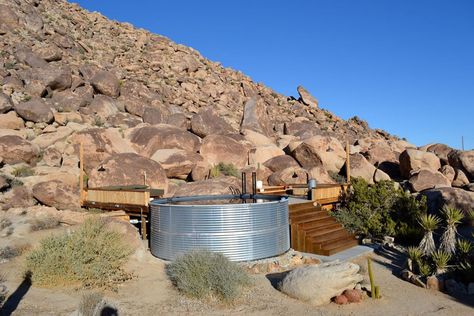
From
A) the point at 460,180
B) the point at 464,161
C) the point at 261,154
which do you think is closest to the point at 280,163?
the point at 261,154

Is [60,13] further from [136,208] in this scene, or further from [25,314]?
[25,314]

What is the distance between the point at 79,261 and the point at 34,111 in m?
19.6

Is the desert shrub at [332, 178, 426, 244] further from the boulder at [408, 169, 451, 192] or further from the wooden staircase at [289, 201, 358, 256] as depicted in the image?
the boulder at [408, 169, 451, 192]

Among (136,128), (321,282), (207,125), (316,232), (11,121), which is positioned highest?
(207,125)

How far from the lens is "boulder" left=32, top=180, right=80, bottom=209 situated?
16.8 m

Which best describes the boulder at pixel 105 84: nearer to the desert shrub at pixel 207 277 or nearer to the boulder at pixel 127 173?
the boulder at pixel 127 173

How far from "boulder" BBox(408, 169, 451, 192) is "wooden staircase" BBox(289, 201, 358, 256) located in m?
9.17

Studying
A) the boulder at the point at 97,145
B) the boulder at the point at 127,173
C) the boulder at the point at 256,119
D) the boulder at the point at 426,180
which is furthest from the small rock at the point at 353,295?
the boulder at the point at 256,119

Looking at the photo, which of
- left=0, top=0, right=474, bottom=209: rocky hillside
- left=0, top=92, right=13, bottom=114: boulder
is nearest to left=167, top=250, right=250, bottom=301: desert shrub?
left=0, top=0, right=474, bottom=209: rocky hillside

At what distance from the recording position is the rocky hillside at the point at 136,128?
18922 millimetres

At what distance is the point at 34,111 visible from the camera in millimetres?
25922

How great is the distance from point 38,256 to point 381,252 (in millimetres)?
10245

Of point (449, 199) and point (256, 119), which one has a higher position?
point (256, 119)

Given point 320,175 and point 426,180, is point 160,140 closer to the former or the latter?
point 320,175
